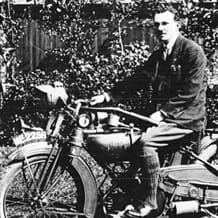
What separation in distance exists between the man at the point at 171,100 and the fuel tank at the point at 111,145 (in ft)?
0.34

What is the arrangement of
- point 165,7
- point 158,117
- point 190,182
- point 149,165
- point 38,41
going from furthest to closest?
point 38,41
point 165,7
point 190,182
point 158,117
point 149,165

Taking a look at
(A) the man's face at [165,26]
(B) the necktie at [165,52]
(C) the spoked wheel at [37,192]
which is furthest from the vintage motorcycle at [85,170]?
(A) the man's face at [165,26]

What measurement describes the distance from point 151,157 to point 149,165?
6cm

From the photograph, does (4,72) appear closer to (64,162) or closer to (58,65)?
(58,65)

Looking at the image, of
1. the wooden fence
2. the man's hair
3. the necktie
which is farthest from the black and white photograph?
the wooden fence

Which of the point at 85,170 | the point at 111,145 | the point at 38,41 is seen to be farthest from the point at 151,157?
the point at 38,41

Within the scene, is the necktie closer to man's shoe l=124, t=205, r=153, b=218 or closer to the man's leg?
the man's leg

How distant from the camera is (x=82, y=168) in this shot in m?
4.21

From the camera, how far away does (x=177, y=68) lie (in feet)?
14.0

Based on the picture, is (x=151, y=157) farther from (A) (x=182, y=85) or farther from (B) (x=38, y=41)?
(B) (x=38, y=41)

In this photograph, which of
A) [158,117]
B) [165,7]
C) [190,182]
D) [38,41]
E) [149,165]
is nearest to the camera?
[149,165]

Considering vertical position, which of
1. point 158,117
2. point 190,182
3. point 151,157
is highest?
point 158,117

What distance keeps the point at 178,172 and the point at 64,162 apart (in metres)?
0.93

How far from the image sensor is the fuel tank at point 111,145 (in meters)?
4.14
